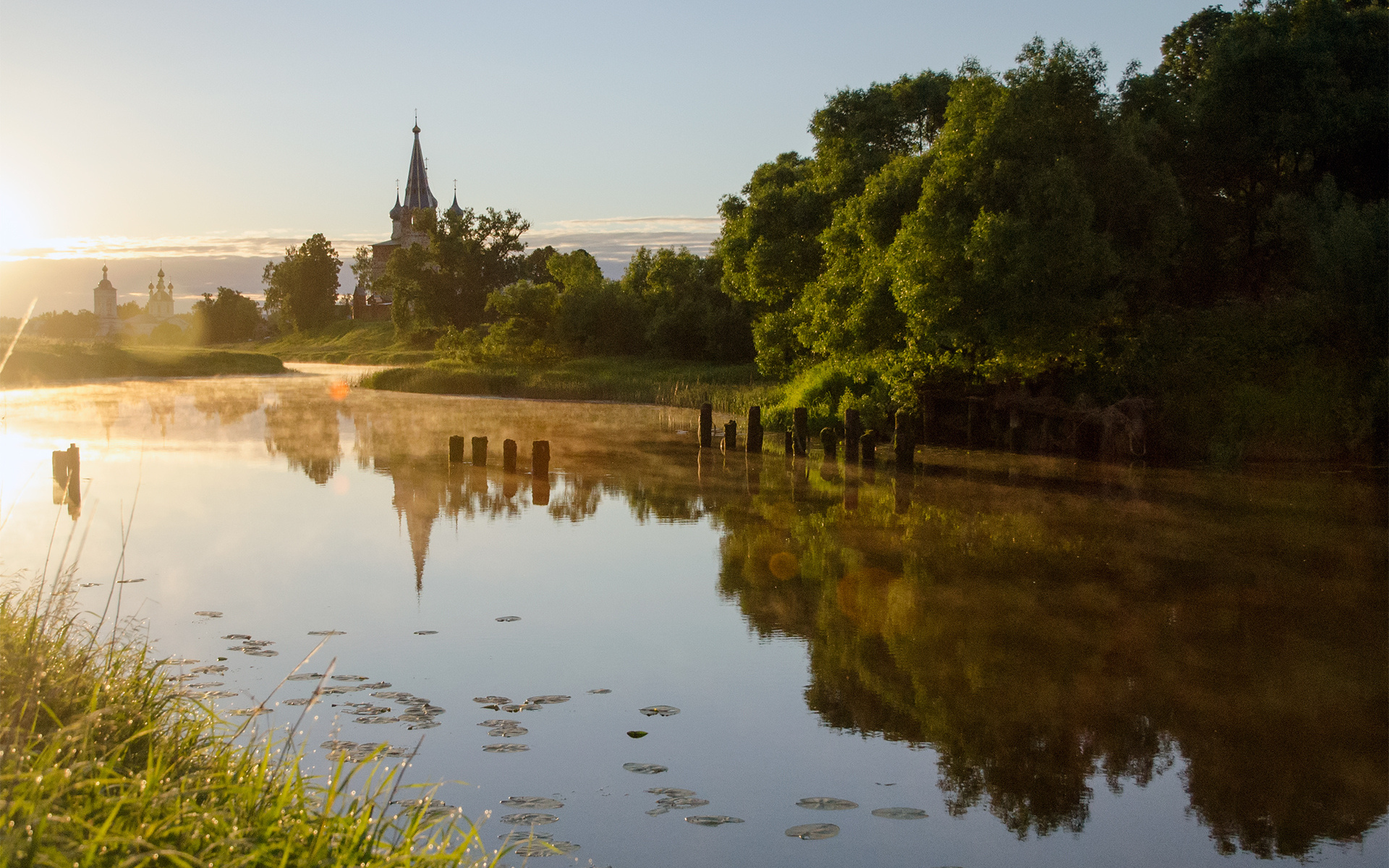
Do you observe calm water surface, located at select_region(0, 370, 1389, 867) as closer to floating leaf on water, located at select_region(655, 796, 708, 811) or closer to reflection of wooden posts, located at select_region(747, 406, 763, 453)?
floating leaf on water, located at select_region(655, 796, 708, 811)

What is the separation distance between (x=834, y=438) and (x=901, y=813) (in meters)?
19.6

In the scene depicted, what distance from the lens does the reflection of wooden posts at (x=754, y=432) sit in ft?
90.1

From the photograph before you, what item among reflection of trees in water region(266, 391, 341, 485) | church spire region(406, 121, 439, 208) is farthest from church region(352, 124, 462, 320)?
reflection of trees in water region(266, 391, 341, 485)

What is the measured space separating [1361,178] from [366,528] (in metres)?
26.2

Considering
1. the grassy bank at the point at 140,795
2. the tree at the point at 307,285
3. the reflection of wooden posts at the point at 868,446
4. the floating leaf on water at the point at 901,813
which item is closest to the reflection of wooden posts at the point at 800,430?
the reflection of wooden posts at the point at 868,446

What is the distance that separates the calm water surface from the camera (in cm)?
740

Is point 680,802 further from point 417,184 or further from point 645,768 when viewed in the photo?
point 417,184

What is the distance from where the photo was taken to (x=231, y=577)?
13.8 metres

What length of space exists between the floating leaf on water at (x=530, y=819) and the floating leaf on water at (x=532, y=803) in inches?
3.8

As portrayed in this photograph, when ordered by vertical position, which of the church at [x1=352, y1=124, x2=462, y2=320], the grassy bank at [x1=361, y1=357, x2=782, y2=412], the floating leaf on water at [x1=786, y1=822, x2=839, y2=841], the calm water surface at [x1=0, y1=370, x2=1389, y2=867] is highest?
the church at [x1=352, y1=124, x2=462, y2=320]

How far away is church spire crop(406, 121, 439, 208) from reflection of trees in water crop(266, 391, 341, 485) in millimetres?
88888

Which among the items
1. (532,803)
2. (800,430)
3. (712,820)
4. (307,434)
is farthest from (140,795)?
(307,434)

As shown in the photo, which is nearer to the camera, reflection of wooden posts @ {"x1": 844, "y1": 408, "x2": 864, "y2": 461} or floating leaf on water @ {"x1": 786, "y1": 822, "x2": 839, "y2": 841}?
floating leaf on water @ {"x1": 786, "y1": 822, "x2": 839, "y2": 841}

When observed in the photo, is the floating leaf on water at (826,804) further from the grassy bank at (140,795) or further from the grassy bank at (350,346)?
the grassy bank at (350,346)
